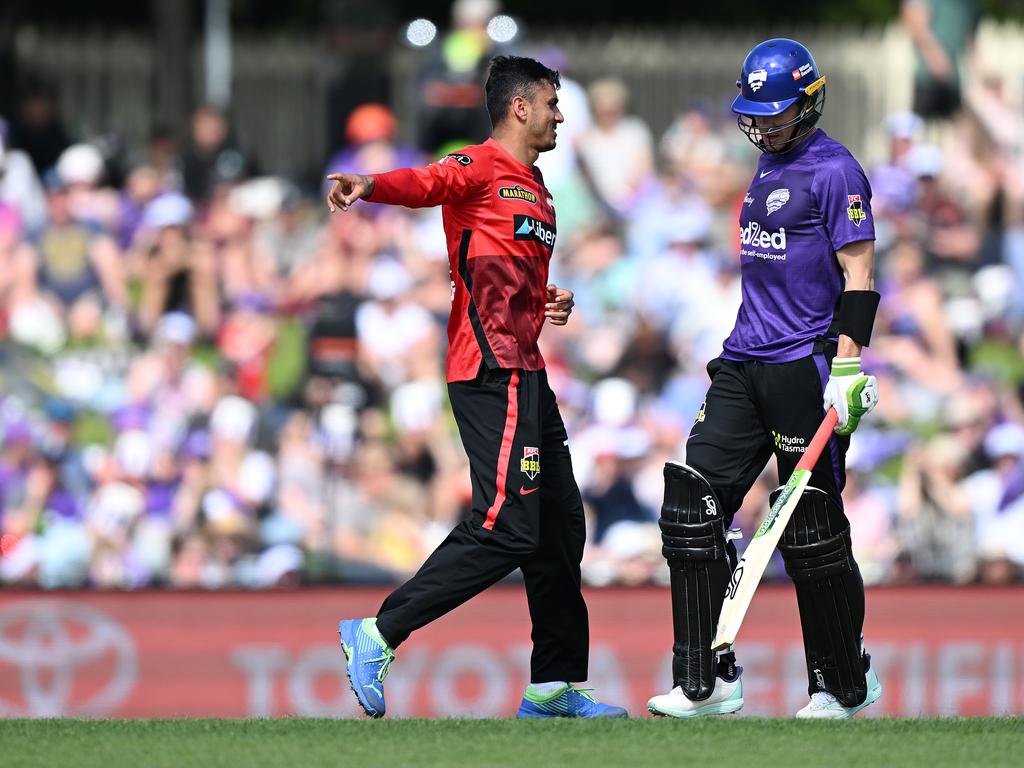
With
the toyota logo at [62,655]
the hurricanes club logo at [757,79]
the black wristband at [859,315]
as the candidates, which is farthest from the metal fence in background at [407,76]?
the black wristband at [859,315]

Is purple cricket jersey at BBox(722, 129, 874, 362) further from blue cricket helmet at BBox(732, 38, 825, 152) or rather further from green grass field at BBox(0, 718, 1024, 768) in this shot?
green grass field at BBox(0, 718, 1024, 768)

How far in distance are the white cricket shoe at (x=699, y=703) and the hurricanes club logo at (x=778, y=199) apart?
169cm

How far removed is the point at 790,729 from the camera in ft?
19.9

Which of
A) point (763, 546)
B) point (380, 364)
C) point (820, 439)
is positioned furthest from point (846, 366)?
point (380, 364)

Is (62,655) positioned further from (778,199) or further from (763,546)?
(778,199)

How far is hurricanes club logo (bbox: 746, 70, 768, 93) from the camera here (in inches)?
257

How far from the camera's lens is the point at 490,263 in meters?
6.59

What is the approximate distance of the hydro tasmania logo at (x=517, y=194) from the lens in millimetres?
6629

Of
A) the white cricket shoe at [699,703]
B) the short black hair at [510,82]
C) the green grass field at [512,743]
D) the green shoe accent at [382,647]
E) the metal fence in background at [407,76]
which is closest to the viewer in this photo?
the green grass field at [512,743]

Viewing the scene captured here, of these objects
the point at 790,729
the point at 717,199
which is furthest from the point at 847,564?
the point at 717,199

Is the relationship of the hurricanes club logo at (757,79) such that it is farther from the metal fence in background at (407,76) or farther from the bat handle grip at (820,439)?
the metal fence in background at (407,76)

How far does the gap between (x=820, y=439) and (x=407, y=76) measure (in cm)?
923

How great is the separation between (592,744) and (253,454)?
575 cm

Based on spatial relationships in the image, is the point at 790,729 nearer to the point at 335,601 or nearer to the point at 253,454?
the point at 335,601
